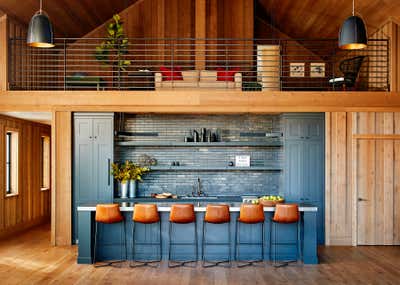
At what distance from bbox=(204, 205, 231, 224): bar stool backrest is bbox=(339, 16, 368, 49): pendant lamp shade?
8.67ft

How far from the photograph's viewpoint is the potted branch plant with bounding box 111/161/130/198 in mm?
7770

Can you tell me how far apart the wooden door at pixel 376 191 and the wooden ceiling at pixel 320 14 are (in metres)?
2.20

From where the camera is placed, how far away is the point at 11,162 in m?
8.84

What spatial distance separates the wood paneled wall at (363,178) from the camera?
25.0 feet

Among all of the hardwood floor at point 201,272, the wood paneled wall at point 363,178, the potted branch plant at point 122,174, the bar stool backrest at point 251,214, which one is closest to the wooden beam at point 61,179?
the hardwood floor at point 201,272

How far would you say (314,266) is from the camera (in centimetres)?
616

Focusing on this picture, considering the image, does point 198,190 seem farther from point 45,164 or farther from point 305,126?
point 45,164

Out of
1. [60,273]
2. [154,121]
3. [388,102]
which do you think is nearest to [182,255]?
[60,273]

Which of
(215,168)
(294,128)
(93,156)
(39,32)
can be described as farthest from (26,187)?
(294,128)

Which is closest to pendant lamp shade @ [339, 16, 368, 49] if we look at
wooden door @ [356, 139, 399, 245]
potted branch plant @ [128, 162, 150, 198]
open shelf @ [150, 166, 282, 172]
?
wooden door @ [356, 139, 399, 245]

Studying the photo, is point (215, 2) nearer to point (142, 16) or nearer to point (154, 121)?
point (142, 16)

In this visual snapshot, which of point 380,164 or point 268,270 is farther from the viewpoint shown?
point 380,164

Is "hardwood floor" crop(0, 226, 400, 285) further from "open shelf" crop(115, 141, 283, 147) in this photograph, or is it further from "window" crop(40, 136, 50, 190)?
"window" crop(40, 136, 50, 190)

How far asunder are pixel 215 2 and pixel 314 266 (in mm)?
5989
